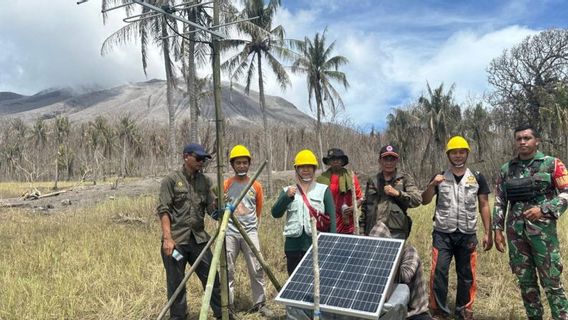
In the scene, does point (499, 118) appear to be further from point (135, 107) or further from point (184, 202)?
point (135, 107)

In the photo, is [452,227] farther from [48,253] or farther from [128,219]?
[128,219]

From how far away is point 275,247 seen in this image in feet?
23.2

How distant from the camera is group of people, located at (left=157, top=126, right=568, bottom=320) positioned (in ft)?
12.9

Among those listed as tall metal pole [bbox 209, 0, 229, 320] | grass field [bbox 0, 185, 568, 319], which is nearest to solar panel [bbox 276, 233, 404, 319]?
tall metal pole [bbox 209, 0, 229, 320]

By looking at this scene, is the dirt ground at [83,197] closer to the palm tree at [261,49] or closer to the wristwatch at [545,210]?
the palm tree at [261,49]

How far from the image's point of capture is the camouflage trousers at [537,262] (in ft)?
12.7

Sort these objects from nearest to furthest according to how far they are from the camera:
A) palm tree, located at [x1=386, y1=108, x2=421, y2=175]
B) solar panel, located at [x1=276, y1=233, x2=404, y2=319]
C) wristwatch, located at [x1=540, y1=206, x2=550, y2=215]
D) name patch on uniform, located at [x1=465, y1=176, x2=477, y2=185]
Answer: solar panel, located at [x1=276, y1=233, x2=404, y2=319] < wristwatch, located at [x1=540, y1=206, x2=550, y2=215] < name patch on uniform, located at [x1=465, y1=176, x2=477, y2=185] < palm tree, located at [x1=386, y1=108, x2=421, y2=175]

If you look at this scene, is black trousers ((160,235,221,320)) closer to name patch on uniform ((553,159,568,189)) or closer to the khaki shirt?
the khaki shirt

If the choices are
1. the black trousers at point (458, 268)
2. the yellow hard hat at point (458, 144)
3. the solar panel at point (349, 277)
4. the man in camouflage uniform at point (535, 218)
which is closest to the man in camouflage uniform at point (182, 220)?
the solar panel at point (349, 277)

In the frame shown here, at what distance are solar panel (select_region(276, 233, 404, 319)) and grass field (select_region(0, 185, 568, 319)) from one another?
5.41 feet

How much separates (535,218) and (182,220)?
3.35 m

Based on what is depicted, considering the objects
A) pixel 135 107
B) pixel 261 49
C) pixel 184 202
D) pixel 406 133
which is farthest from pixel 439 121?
pixel 135 107

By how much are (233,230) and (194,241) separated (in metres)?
0.57

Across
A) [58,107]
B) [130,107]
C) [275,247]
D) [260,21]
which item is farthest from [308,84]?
[58,107]
